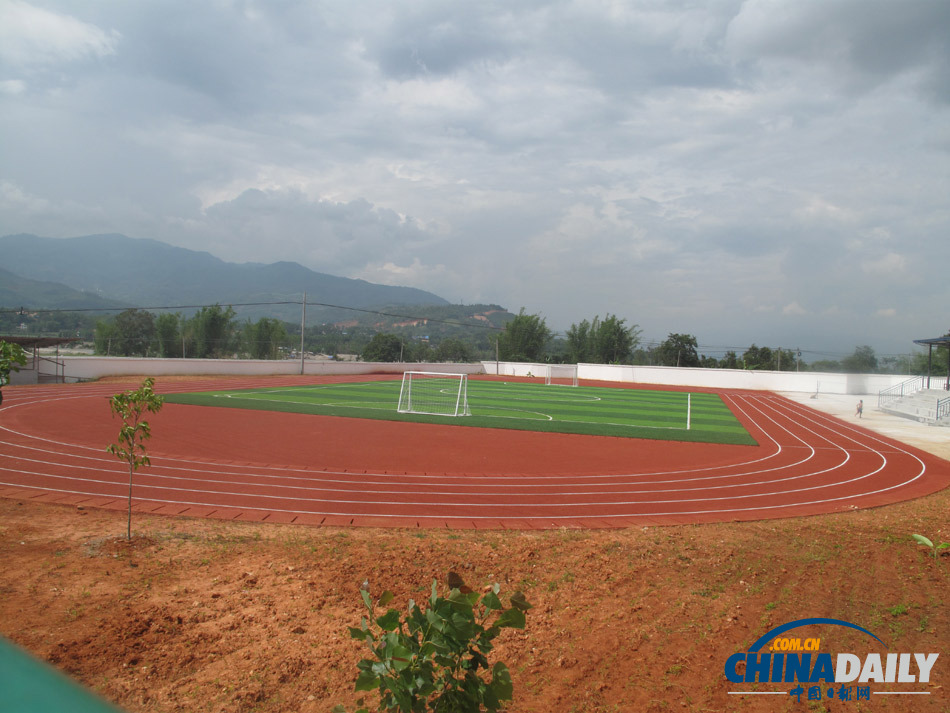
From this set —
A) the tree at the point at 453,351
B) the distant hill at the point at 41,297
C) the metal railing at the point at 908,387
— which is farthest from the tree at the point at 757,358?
the distant hill at the point at 41,297

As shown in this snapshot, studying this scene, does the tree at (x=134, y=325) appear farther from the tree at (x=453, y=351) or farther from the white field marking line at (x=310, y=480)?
the white field marking line at (x=310, y=480)

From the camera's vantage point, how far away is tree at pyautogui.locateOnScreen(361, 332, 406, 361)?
70.2 meters

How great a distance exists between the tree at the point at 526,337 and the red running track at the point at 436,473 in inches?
2387

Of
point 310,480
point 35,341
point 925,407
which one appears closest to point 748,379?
point 925,407

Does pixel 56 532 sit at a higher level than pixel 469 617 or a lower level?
lower

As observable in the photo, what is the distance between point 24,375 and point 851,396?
158ft

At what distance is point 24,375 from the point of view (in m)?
30.8

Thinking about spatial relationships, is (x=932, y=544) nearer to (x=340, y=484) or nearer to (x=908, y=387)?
(x=340, y=484)

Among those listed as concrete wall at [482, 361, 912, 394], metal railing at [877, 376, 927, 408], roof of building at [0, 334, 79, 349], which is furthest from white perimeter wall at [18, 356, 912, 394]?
roof of building at [0, 334, 79, 349]

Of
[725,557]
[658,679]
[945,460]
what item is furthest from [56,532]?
[945,460]

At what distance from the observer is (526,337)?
265 feet

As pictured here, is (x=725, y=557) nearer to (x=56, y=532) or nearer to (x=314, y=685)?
(x=314, y=685)

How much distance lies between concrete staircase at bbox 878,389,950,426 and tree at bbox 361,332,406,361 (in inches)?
1988

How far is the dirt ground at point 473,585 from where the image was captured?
14.2 ft
